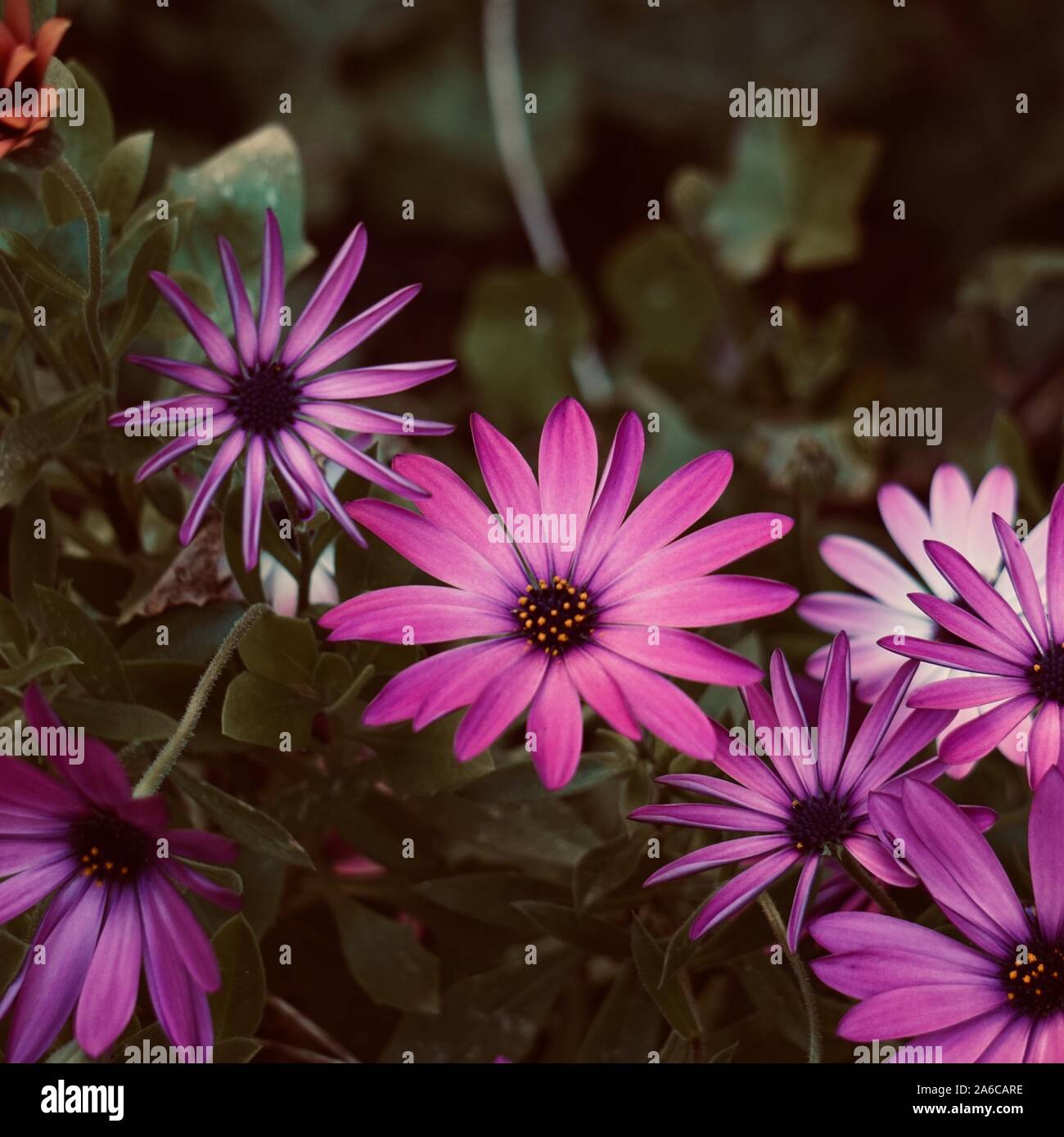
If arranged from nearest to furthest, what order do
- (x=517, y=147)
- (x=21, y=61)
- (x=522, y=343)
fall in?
(x=21, y=61)
(x=522, y=343)
(x=517, y=147)

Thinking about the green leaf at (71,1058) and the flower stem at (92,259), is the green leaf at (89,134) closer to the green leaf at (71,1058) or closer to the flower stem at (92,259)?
the flower stem at (92,259)

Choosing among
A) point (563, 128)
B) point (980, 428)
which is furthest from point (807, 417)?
point (563, 128)

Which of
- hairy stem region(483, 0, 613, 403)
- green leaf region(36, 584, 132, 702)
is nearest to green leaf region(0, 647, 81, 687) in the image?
green leaf region(36, 584, 132, 702)

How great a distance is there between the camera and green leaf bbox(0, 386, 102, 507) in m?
0.36

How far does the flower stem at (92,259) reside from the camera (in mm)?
313

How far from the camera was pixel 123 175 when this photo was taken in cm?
41

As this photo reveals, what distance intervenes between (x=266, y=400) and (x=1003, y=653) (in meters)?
0.20

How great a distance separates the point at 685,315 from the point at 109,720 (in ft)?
2.00

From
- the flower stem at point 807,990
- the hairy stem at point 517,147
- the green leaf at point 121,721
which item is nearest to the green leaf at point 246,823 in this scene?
the green leaf at point 121,721

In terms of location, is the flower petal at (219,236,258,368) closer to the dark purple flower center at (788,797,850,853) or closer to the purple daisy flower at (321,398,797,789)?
the purple daisy flower at (321,398,797,789)

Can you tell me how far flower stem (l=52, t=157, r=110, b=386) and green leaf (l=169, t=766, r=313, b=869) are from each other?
4.9 inches

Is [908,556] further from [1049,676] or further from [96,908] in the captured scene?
[96,908]

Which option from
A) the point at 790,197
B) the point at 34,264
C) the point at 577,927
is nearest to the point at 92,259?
the point at 34,264
